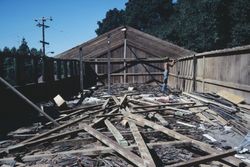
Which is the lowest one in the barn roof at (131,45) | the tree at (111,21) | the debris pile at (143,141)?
the debris pile at (143,141)

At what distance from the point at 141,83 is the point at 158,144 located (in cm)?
1687

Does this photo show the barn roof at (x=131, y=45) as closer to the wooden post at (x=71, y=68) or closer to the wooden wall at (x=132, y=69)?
the wooden wall at (x=132, y=69)

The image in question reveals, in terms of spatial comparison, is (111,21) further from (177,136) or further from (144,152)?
(144,152)

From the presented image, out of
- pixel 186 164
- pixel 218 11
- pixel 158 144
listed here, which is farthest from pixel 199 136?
pixel 218 11

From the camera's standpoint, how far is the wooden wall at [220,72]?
855 centimetres

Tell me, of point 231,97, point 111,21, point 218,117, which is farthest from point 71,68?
point 111,21

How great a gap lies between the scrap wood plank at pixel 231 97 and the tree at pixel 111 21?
71356mm

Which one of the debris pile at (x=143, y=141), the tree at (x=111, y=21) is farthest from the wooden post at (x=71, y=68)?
the tree at (x=111, y=21)

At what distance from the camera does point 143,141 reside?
17.5 ft

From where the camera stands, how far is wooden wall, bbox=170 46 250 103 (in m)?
8.55

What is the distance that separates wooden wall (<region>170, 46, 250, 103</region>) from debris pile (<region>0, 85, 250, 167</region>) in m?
0.75

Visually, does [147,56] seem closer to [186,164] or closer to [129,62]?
[129,62]

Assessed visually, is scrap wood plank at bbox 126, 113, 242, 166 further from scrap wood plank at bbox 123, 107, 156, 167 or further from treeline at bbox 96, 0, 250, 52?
treeline at bbox 96, 0, 250, 52

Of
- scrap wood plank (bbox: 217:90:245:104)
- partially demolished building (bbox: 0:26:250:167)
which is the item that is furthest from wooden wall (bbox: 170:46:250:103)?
scrap wood plank (bbox: 217:90:245:104)
